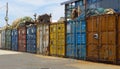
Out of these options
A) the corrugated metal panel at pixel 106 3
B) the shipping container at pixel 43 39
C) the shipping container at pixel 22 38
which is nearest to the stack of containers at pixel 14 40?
the shipping container at pixel 22 38

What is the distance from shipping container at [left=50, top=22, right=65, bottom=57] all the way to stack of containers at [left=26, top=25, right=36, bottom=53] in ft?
16.1

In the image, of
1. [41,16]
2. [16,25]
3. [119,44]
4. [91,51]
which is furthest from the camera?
[16,25]

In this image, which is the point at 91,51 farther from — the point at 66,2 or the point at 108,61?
the point at 66,2

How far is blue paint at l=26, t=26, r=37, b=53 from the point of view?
33.5 meters

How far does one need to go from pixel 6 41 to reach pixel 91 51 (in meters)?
22.7

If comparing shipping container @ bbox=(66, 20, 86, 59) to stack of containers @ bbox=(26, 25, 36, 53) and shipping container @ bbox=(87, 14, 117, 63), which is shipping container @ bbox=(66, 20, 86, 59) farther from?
stack of containers @ bbox=(26, 25, 36, 53)

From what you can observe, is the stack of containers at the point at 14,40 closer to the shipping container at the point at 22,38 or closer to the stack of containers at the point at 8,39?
the shipping container at the point at 22,38

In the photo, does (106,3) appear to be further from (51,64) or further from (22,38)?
(51,64)

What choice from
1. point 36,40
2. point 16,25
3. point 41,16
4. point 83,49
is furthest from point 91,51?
point 16,25

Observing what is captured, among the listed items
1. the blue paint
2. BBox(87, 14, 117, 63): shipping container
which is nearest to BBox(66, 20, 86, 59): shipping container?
BBox(87, 14, 117, 63): shipping container

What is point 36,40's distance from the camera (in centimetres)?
3297

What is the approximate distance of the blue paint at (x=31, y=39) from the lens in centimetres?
3353

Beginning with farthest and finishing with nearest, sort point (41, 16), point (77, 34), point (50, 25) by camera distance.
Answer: point (41, 16) → point (50, 25) → point (77, 34)

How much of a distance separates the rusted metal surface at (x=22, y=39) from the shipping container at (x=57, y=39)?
26.9ft
